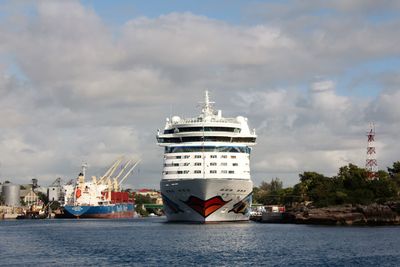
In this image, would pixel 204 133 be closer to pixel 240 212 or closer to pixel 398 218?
pixel 240 212

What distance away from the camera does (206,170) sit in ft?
399

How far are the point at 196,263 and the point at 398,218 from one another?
8814 centimetres

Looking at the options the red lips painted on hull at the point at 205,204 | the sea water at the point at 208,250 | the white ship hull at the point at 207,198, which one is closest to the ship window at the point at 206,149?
the white ship hull at the point at 207,198

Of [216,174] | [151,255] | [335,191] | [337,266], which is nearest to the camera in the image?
[337,266]

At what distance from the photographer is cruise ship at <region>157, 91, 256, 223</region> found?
11812cm

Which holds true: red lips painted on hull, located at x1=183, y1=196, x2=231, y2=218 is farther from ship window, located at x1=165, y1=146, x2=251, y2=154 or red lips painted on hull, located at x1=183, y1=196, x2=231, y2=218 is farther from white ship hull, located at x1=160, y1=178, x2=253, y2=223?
ship window, located at x1=165, y1=146, x2=251, y2=154

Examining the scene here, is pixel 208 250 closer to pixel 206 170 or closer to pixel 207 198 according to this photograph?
pixel 207 198

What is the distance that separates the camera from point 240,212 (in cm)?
12544

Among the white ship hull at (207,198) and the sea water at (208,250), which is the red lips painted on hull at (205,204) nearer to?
the white ship hull at (207,198)

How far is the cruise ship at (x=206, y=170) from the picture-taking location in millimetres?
118125

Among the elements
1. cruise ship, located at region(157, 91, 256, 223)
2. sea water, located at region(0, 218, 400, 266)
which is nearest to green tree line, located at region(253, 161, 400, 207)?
cruise ship, located at region(157, 91, 256, 223)

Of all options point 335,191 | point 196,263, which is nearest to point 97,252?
point 196,263

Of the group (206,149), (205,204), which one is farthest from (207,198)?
(206,149)

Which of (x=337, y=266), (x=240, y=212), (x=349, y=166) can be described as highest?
(x=349, y=166)
